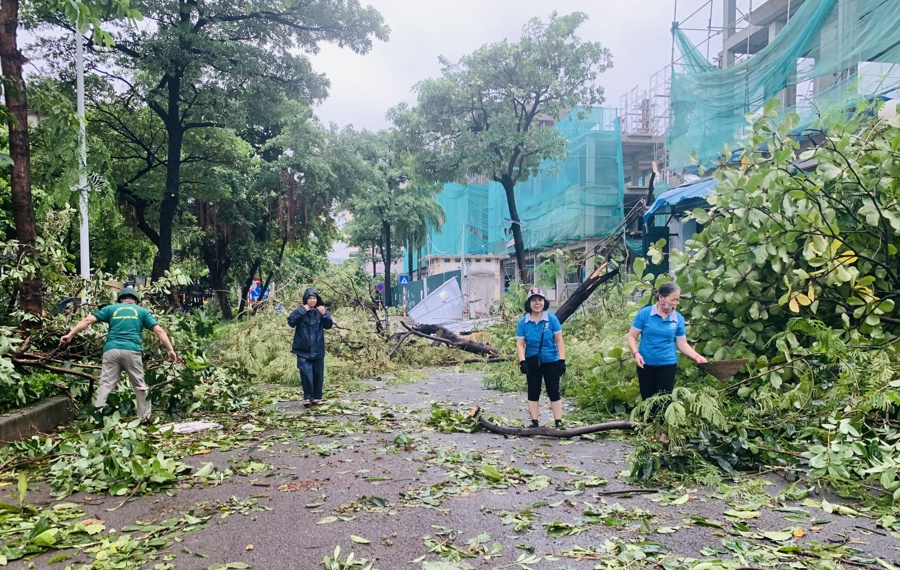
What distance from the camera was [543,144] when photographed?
19.4 m

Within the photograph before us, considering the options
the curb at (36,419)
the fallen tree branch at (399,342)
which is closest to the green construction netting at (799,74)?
the fallen tree branch at (399,342)

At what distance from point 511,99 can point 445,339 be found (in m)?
8.66

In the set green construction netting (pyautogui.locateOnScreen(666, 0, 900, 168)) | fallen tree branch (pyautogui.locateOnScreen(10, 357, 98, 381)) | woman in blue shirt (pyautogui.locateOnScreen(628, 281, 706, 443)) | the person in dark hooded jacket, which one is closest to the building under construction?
green construction netting (pyautogui.locateOnScreen(666, 0, 900, 168))

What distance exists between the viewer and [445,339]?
14445mm

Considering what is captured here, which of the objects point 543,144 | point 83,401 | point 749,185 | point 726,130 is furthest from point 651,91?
point 83,401

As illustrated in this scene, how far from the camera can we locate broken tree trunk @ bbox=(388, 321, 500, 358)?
46.0 feet

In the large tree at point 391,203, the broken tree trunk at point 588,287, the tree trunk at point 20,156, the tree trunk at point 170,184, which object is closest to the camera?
the tree trunk at point 20,156

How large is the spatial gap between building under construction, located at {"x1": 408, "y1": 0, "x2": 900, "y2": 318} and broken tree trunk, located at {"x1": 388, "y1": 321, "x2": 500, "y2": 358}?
5.26 ft

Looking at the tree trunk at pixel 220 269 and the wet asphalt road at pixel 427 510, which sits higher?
the tree trunk at pixel 220 269

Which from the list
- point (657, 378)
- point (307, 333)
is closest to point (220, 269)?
point (307, 333)

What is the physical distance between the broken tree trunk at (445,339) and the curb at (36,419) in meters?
7.09

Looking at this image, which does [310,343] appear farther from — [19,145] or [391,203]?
[391,203]

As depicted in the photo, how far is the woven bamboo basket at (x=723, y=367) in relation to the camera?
6.06 metres

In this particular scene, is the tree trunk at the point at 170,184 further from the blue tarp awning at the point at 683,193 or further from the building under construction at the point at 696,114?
the blue tarp awning at the point at 683,193
